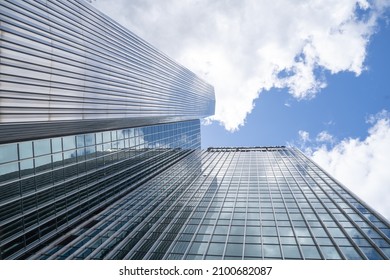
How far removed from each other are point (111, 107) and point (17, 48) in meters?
16.8

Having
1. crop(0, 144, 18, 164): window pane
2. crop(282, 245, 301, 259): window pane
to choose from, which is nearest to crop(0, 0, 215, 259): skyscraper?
crop(0, 144, 18, 164): window pane

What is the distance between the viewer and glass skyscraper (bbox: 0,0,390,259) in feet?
79.1

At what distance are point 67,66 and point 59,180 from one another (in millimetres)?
11529

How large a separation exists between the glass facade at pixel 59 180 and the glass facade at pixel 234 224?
71.8 inches

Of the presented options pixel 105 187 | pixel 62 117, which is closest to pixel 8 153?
pixel 62 117

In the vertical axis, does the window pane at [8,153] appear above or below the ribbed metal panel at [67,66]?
below

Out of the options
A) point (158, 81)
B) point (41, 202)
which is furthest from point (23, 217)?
point (158, 81)

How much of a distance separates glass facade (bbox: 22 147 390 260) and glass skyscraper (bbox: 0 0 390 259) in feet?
0.41

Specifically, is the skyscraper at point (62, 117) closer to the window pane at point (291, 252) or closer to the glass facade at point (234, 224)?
the glass facade at point (234, 224)

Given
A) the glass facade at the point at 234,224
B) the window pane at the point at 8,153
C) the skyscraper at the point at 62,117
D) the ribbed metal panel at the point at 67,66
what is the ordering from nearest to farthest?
the ribbed metal panel at the point at 67,66 → the window pane at the point at 8,153 → the skyscraper at the point at 62,117 → the glass facade at the point at 234,224

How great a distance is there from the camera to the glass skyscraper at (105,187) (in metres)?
24.1

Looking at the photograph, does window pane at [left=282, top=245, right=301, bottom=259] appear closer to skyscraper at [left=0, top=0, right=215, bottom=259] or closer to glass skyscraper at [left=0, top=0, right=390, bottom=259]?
glass skyscraper at [left=0, top=0, right=390, bottom=259]

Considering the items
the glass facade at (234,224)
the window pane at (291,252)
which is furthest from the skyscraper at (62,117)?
the window pane at (291,252)
